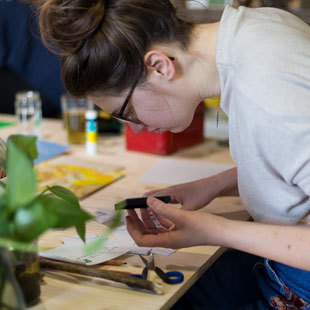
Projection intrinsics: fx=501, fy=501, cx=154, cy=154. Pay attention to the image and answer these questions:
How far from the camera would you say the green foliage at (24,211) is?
58cm

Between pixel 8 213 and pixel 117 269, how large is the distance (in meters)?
0.32

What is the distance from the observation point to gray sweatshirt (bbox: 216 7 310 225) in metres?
0.83

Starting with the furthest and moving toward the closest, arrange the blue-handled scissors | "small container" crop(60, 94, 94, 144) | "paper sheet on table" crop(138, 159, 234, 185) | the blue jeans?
"small container" crop(60, 94, 94, 144), "paper sheet on table" crop(138, 159, 234, 185), the blue jeans, the blue-handled scissors

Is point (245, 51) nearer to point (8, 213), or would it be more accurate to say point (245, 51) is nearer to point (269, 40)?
point (269, 40)

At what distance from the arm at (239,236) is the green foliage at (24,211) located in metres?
0.27

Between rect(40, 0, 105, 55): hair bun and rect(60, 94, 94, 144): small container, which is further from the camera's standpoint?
rect(60, 94, 94, 144): small container

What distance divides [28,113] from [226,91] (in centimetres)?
100

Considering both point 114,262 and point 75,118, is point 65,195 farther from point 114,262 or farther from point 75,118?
point 75,118

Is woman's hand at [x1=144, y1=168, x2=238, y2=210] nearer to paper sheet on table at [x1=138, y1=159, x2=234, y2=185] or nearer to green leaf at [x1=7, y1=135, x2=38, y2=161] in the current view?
paper sheet on table at [x1=138, y1=159, x2=234, y2=185]

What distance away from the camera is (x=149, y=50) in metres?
0.96

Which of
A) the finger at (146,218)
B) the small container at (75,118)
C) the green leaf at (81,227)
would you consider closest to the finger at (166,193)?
the finger at (146,218)

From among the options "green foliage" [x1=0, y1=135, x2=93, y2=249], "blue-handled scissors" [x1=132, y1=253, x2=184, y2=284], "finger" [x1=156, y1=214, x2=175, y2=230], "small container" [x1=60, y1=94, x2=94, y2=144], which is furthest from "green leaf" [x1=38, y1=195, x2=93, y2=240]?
"small container" [x1=60, y1=94, x2=94, y2=144]

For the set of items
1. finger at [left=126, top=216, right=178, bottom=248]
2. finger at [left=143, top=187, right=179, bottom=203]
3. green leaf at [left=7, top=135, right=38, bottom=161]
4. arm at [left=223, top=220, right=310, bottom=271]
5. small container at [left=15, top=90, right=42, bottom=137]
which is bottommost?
small container at [left=15, top=90, right=42, bottom=137]

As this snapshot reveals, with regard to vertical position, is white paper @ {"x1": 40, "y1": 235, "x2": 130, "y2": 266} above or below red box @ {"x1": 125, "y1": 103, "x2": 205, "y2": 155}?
above
